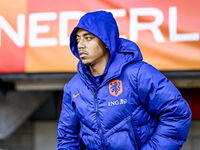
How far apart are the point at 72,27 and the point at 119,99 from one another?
4.94 feet

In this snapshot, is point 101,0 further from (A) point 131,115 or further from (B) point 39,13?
(A) point 131,115

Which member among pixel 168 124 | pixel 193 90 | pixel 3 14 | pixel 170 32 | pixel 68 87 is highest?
pixel 3 14

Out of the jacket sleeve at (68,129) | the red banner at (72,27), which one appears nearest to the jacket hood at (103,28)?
the jacket sleeve at (68,129)

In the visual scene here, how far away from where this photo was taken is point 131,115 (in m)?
1.40

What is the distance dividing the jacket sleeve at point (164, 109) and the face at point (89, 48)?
0.32m

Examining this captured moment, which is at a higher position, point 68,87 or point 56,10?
point 56,10

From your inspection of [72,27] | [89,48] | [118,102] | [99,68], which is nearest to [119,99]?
[118,102]

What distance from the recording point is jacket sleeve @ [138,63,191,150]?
1.33 meters

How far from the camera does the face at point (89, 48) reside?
153 centimetres

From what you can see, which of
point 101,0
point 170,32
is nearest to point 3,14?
point 101,0

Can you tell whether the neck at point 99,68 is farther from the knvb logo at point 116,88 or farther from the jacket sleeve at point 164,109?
the jacket sleeve at point 164,109

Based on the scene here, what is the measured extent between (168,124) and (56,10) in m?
1.95

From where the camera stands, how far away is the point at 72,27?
8.78 feet

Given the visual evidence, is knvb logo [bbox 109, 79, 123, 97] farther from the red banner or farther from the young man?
the red banner
